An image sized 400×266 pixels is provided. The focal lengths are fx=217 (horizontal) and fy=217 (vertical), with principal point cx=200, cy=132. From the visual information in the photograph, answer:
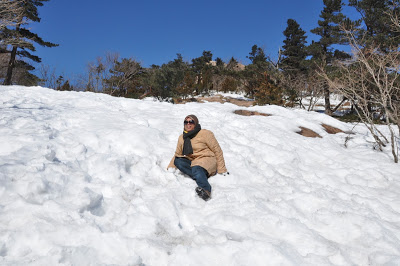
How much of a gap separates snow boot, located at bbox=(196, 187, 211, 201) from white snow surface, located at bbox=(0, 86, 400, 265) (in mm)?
71

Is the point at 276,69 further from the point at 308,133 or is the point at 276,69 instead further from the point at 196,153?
the point at 196,153

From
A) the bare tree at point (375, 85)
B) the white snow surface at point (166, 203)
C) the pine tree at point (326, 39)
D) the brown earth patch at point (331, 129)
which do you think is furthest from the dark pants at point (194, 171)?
the pine tree at point (326, 39)

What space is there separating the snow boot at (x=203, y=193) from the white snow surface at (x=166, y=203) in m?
0.07

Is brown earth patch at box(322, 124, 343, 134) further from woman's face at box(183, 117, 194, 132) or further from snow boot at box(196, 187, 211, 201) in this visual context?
snow boot at box(196, 187, 211, 201)

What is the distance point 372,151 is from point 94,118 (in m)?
6.56

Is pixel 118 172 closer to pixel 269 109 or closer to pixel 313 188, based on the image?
pixel 313 188

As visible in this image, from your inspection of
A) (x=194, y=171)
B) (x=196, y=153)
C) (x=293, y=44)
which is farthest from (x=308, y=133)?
(x=293, y=44)

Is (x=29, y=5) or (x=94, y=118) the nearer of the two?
(x=94, y=118)

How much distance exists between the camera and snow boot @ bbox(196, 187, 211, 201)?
265 centimetres

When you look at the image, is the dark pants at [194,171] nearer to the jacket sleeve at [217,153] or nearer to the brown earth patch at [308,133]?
the jacket sleeve at [217,153]

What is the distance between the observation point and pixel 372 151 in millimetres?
5254

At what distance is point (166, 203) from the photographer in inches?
93.8

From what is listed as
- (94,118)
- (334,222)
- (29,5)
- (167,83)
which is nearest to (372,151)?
(334,222)

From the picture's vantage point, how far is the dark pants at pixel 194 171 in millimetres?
2816
